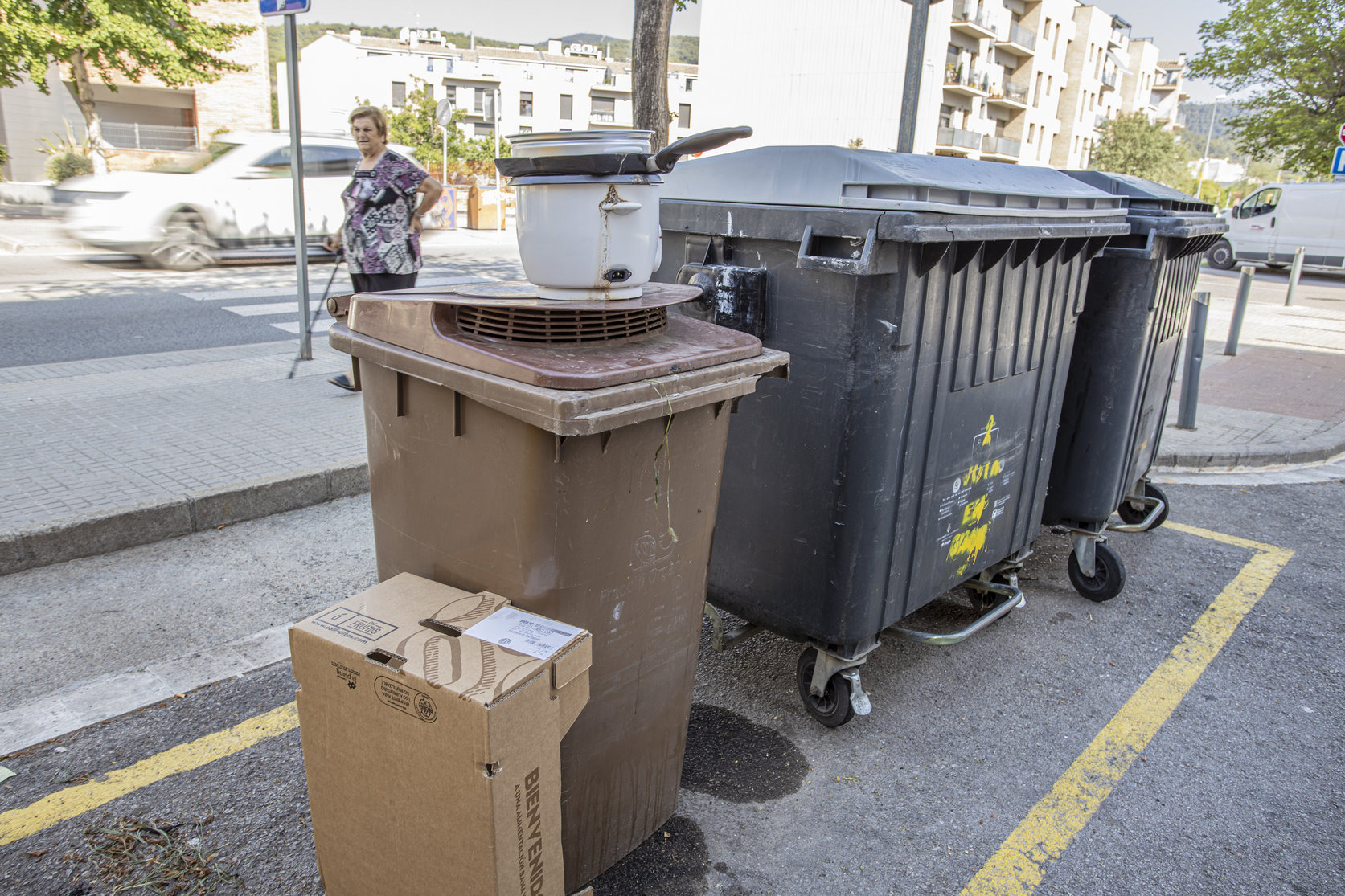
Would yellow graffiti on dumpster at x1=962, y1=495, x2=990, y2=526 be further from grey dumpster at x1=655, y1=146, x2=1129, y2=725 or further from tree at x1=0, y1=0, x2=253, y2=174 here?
tree at x1=0, y1=0, x2=253, y2=174

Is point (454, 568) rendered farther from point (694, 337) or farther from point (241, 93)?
point (241, 93)

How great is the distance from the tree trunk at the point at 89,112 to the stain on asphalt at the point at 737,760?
24282 millimetres

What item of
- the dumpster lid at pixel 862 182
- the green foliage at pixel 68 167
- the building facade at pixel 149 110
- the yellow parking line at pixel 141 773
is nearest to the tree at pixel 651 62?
the dumpster lid at pixel 862 182

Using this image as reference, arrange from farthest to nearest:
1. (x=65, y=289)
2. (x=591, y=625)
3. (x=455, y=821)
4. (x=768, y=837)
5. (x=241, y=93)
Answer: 1. (x=241, y=93)
2. (x=65, y=289)
3. (x=768, y=837)
4. (x=591, y=625)
5. (x=455, y=821)

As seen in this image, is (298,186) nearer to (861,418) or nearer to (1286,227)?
(861,418)

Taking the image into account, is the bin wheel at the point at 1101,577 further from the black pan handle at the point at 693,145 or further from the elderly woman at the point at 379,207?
the elderly woman at the point at 379,207

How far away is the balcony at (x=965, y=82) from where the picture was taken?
157 ft

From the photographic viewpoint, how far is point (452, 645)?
1.77m

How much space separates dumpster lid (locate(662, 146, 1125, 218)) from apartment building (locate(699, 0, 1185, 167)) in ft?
132

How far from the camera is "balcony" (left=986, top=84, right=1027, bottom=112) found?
51.9m

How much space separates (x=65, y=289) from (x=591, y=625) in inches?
431

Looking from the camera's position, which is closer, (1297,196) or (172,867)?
(172,867)

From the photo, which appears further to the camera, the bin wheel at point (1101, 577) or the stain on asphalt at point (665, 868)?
the bin wheel at point (1101, 577)

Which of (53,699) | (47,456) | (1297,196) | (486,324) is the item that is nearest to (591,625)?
(486,324)
